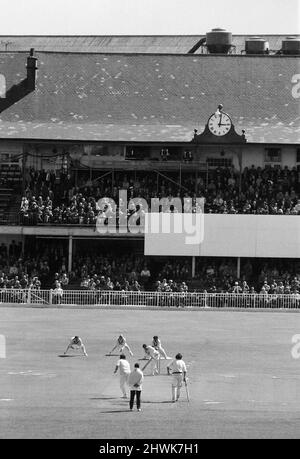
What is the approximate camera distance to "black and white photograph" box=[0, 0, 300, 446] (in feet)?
152

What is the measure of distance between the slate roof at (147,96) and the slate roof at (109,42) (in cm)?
1964

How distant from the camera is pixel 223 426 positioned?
107 feet

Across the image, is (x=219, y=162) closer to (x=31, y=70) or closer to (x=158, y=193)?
(x=158, y=193)

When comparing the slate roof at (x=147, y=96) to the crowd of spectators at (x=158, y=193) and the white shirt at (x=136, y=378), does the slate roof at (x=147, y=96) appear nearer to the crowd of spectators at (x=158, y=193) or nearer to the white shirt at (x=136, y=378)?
the crowd of spectators at (x=158, y=193)

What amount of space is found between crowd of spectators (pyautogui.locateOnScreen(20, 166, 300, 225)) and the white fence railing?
5430 millimetres

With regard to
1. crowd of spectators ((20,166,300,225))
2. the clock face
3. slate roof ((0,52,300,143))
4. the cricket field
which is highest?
slate roof ((0,52,300,143))

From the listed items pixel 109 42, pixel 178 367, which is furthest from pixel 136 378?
pixel 109 42

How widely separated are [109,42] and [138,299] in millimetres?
41835

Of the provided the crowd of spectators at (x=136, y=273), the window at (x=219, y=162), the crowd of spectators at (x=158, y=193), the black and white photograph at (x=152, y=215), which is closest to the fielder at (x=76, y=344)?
the black and white photograph at (x=152, y=215)

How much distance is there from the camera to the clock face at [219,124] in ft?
218

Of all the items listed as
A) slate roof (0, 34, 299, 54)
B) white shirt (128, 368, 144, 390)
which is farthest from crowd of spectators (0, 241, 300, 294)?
slate roof (0, 34, 299, 54)

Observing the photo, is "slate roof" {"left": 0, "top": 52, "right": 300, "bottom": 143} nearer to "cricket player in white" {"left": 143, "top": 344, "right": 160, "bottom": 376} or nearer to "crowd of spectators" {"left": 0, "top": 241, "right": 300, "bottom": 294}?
"crowd of spectators" {"left": 0, "top": 241, "right": 300, "bottom": 294}
